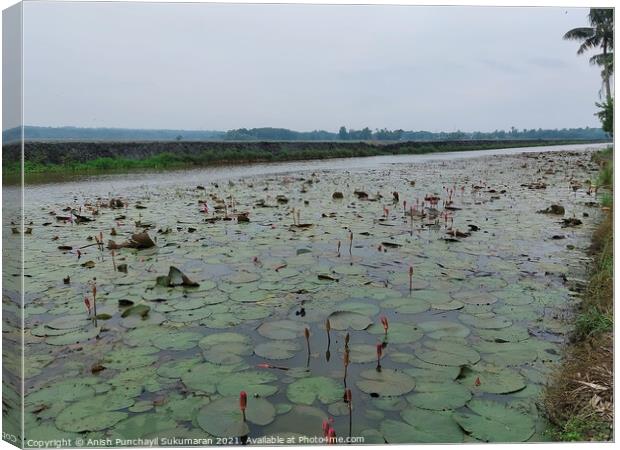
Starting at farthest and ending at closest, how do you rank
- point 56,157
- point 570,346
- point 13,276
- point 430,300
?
point 56,157 < point 430,300 < point 570,346 < point 13,276

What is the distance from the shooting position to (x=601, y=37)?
8.63 feet

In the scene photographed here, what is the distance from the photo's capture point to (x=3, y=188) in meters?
2.20

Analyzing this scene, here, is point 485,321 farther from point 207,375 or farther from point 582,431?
point 207,375

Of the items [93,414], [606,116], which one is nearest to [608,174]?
[606,116]

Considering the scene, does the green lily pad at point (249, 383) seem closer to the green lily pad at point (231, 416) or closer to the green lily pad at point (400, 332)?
the green lily pad at point (231, 416)

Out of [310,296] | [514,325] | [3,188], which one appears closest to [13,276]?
[3,188]

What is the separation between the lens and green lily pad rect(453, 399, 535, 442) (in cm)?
194

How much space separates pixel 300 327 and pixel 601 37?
2.38 metres

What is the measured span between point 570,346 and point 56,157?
15193 millimetres

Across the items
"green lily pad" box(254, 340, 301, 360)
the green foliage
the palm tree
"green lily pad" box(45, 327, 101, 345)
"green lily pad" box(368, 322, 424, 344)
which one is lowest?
"green lily pad" box(45, 327, 101, 345)

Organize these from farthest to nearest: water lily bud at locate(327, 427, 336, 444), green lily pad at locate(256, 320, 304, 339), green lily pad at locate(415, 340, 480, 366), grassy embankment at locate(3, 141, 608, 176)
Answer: grassy embankment at locate(3, 141, 608, 176) → green lily pad at locate(256, 320, 304, 339) → green lily pad at locate(415, 340, 480, 366) → water lily bud at locate(327, 427, 336, 444)

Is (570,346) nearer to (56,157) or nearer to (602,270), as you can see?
(602,270)

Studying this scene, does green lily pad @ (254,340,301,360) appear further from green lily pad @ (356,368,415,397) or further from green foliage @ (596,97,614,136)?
green foliage @ (596,97,614,136)

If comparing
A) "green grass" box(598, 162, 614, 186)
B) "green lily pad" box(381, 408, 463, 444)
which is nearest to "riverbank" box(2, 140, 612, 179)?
"green grass" box(598, 162, 614, 186)
